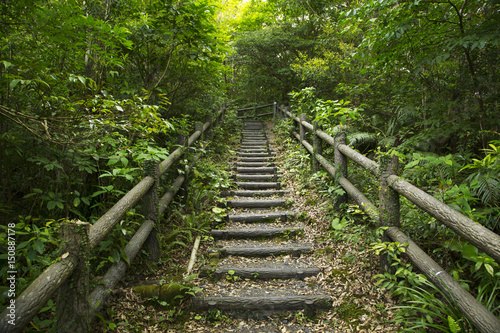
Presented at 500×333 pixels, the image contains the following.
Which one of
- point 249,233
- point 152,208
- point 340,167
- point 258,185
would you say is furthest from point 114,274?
point 258,185

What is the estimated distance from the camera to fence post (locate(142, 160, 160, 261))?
3.25 metres

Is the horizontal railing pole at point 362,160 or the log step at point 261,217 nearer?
the horizontal railing pole at point 362,160

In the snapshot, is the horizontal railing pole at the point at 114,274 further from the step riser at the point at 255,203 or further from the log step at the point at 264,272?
the step riser at the point at 255,203

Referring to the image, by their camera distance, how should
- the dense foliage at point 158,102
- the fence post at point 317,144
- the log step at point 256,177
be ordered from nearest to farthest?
the dense foliage at point 158,102
the fence post at point 317,144
the log step at point 256,177

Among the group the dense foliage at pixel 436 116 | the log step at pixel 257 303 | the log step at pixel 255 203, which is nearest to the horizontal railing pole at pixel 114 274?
the log step at pixel 257 303

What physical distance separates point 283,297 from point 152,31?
4030 mm

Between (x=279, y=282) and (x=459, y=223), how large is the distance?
199 centimetres

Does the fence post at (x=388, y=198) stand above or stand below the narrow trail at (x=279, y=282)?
above

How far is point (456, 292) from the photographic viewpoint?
1.94 meters

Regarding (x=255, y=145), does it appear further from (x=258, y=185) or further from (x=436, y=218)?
(x=436, y=218)

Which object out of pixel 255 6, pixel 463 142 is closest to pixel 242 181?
pixel 463 142

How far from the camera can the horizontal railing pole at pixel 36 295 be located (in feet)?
4.24

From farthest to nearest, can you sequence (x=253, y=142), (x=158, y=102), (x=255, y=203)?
1. (x=253, y=142)
2. (x=255, y=203)
3. (x=158, y=102)

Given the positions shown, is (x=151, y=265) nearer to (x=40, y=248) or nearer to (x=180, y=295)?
(x=180, y=295)
